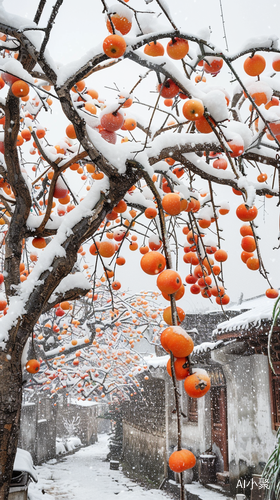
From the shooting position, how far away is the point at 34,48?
→ 76.2 inches

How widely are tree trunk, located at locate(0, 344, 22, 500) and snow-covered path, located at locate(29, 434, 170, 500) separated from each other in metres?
6.67

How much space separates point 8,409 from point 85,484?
487 inches

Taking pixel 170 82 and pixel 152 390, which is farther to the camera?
pixel 152 390

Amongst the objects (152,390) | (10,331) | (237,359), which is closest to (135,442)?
(152,390)

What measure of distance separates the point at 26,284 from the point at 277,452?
1.55 metres

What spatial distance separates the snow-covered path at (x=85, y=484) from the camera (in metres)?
10.1

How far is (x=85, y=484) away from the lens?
12.1m

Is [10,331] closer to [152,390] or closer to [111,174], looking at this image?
[111,174]

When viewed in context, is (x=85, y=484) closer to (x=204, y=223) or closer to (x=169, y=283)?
(x=204, y=223)

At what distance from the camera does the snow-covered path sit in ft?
33.0

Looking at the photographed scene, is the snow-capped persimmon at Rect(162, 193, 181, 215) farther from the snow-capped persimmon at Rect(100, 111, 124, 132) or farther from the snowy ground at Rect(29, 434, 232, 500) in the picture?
the snowy ground at Rect(29, 434, 232, 500)

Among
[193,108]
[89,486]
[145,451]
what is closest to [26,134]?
[193,108]

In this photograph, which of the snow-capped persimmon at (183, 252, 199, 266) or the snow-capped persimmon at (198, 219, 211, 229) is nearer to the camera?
the snow-capped persimmon at (183, 252, 199, 266)

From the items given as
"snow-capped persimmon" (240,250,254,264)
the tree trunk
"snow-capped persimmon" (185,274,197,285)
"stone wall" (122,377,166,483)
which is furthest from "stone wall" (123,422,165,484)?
the tree trunk
